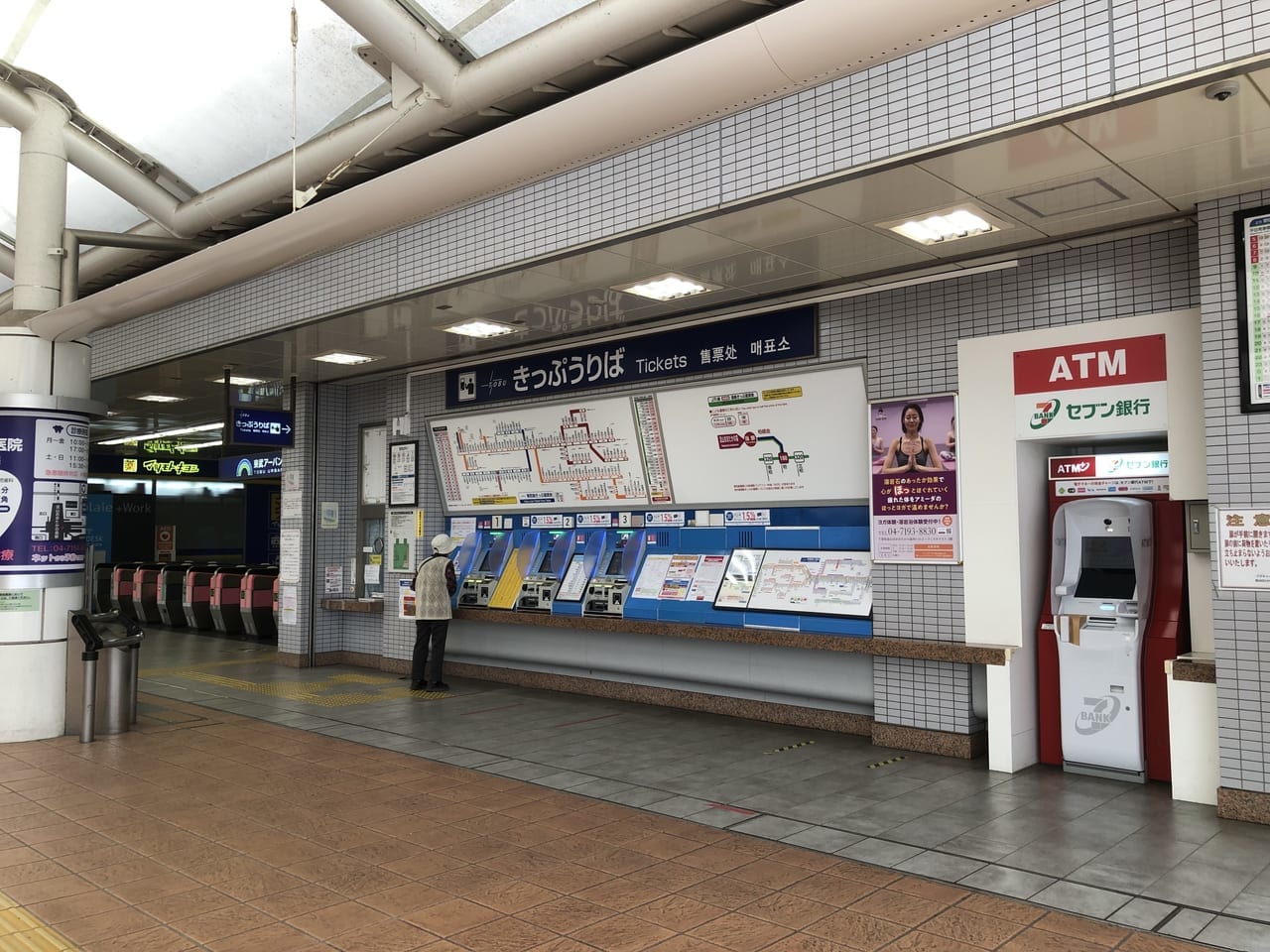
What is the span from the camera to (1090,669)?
18.6 ft

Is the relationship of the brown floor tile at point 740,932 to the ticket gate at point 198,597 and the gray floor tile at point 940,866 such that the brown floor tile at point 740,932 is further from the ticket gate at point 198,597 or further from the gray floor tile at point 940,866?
the ticket gate at point 198,597

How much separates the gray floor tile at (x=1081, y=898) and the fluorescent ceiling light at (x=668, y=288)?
417 cm

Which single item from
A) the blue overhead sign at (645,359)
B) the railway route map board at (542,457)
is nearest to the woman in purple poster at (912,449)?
the blue overhead sign at (645,359)

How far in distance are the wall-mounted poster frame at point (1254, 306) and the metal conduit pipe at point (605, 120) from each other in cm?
193

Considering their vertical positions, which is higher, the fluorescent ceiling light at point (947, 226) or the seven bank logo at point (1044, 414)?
the fluorescent ceiling light at point (947, 226)

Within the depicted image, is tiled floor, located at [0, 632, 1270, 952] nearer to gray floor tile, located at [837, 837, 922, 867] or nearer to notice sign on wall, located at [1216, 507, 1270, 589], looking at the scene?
gray floor tile, located at [837, 837, 922, 867]

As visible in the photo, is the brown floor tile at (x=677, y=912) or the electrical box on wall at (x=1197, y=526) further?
the electrical box on wall at (x=1197, y=526)

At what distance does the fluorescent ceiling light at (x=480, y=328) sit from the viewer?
7.73m

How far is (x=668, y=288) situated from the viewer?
6.73 m

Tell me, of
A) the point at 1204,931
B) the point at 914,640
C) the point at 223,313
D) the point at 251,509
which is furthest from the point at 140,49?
the point at 251,509

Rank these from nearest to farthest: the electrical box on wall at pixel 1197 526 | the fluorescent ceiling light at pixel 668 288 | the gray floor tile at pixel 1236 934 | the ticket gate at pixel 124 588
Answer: the gray floor tile at pixel 1236 934 < the electrical box on wall at pixel 1197 526 < the fluorescent ceiling light at pixel 668 288 < the ticket gate at pixel 124 588

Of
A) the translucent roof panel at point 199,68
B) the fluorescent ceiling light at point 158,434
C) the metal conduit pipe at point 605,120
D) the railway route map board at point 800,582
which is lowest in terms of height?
the railway route map board at point 800,582

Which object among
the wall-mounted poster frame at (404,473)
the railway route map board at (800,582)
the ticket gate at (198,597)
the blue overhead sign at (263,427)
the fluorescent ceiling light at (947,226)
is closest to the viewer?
the fluorescent ceiling light at (947,226)

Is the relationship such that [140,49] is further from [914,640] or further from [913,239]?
[914,640]
